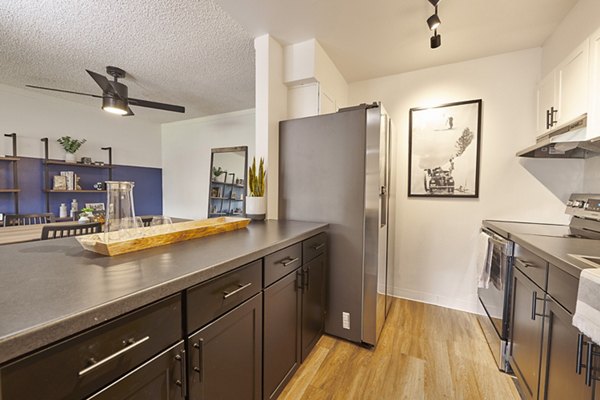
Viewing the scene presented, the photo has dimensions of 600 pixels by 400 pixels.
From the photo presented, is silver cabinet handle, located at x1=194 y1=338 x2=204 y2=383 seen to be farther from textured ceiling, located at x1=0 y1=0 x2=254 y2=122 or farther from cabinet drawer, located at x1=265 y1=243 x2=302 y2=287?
textured ceiling, located at x1=0 y1=0 x2=254 y2=122

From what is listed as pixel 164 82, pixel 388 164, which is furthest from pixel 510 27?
pixel 164 82

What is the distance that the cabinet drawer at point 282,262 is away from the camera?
4.08 feet

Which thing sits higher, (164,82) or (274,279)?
(164,82)

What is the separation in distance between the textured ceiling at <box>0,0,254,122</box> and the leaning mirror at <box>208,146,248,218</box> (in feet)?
3.82

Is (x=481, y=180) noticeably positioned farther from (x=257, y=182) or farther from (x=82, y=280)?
(x=82, y=280)

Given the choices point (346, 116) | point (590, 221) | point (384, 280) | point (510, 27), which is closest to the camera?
point (590, 221)

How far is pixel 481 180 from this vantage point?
244cm

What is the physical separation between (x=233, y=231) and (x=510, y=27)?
2658 millimetres

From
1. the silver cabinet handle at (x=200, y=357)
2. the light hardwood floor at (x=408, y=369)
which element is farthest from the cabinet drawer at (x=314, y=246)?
the silver cabinet handle at (x=200, y=357)

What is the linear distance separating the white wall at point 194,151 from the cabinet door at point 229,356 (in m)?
3.53

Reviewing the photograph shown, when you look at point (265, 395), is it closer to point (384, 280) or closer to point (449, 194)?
point (384, 280)

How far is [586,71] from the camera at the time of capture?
1547 millimetres

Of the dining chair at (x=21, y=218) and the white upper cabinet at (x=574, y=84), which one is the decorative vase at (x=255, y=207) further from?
the dining chair at (x=21, y=218)

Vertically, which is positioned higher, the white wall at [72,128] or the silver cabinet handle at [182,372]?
the white wall at [72,128]
